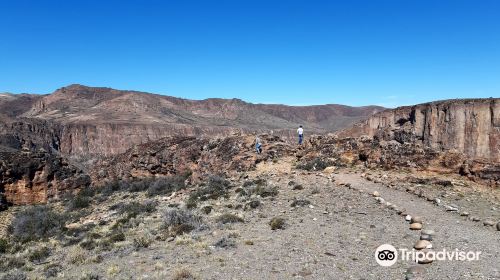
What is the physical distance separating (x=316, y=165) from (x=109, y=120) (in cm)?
11988

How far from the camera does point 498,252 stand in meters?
8.62

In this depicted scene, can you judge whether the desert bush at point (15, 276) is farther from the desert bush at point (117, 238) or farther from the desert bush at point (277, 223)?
the desert bush at point (277, 223)

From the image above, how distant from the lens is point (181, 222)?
12594 millimetres

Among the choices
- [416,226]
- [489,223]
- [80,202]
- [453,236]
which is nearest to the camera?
[453,236]

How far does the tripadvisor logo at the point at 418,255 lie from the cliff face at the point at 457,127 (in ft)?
205

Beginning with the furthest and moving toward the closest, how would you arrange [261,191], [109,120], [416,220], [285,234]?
[109,120], [261,191], [416,220], [285,234]

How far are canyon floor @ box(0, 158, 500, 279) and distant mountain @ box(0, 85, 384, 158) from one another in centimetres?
5545

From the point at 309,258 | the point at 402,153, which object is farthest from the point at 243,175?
the point at 309,258

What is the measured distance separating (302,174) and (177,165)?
33.5 ft

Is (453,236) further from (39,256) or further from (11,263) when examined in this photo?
(11,263)

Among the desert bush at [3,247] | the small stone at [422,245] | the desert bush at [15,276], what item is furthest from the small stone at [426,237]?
the desert bush at [3,247]

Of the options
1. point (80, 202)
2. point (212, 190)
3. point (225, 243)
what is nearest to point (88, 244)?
point (225, 243)

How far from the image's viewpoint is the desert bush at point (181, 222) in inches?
467

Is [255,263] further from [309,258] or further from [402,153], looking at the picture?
[402,153]
